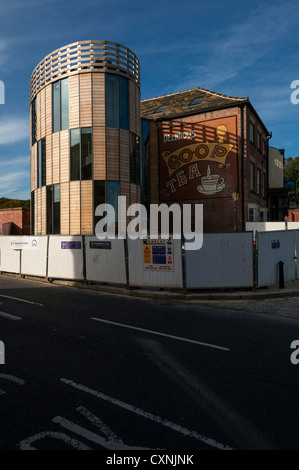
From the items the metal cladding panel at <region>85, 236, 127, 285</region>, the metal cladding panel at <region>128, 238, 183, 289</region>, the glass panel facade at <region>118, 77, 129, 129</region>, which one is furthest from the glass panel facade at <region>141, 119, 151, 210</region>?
the metal cladding panel at <region>128, 238, 183, 289</region>

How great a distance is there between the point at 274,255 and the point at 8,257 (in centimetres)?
1323

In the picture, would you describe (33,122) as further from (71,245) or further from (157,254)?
(157,254)

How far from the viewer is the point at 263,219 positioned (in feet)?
93.3

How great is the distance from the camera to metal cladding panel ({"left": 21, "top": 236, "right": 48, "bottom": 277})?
581 inches

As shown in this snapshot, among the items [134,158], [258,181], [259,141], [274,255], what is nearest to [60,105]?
[134,158]

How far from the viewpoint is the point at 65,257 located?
545 inches

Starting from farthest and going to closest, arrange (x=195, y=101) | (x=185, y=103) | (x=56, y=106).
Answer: (x=185, y=103) < (x=195, y=101) < (x=56, y=106)

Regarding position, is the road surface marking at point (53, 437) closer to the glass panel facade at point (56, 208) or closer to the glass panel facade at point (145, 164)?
the glass panel facade at point (56, 208)

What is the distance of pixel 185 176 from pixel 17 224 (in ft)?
45.4

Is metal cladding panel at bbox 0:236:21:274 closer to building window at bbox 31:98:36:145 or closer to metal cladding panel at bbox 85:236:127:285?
metal cladding panel at bbox 85:236:127:285

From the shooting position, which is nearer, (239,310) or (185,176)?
(239,310)

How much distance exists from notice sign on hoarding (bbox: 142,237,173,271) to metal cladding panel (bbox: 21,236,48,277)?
18.3 ft

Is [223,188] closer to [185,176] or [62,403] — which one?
[185,176]
